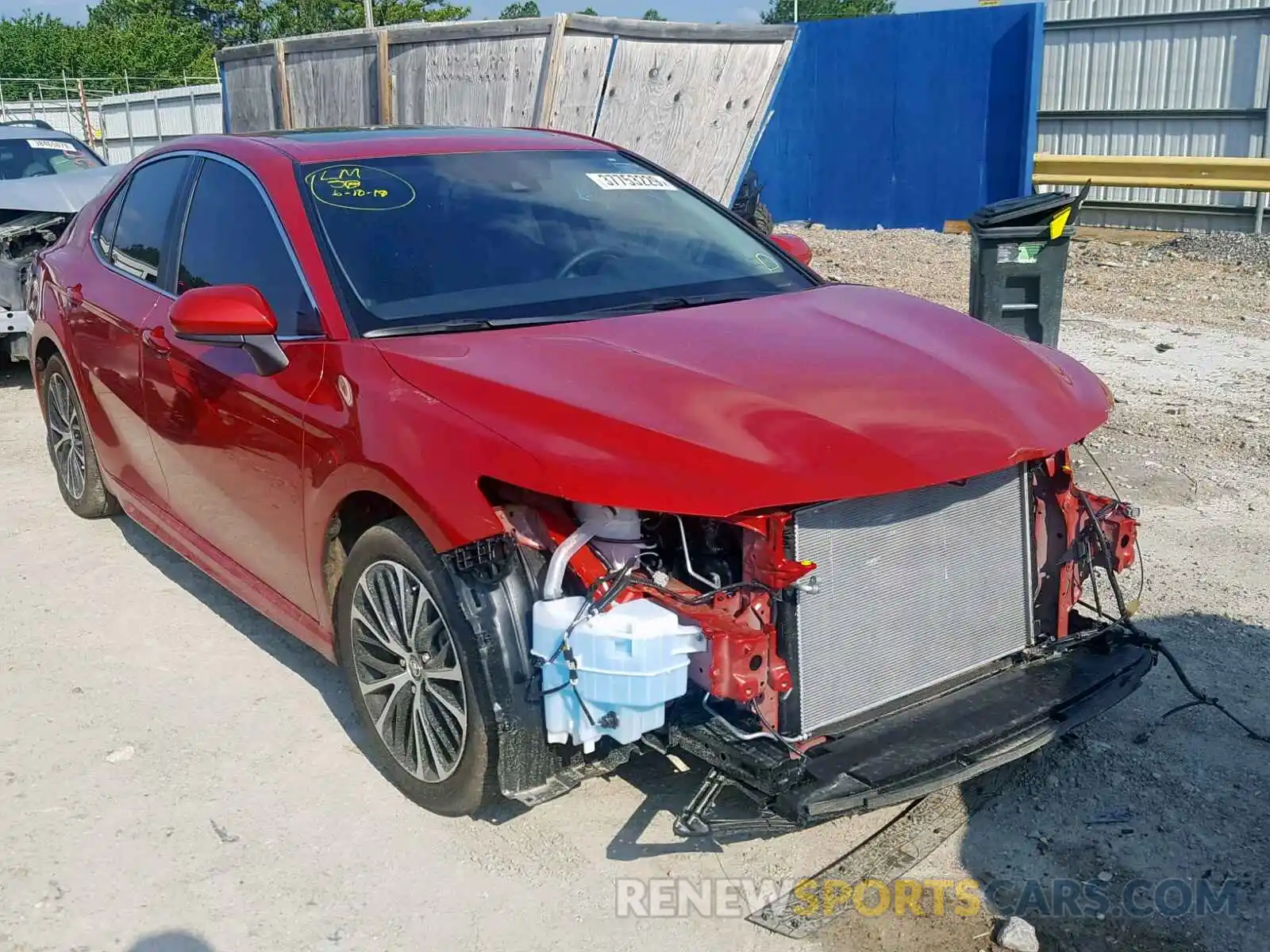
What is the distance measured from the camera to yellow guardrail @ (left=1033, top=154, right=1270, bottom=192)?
46.7 ft

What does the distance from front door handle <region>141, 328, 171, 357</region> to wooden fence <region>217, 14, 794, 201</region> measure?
5879 mm

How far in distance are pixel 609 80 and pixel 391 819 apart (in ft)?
27.0

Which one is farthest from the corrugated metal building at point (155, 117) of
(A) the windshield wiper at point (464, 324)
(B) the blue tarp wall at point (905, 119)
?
(A) the windshield wiper at point (464, 324)

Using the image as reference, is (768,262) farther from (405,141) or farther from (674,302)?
(405,141)

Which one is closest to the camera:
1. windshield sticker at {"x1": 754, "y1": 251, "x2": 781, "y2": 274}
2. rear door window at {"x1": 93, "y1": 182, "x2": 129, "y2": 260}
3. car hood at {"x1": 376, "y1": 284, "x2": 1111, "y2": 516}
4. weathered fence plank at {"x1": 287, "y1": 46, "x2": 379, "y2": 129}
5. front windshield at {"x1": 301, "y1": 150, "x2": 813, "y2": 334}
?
car hood at {"x1": 376, "y1": 284, "x2": 1111, "y2": 516}

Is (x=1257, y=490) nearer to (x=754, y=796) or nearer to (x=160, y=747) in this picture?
(x=754, y=796)

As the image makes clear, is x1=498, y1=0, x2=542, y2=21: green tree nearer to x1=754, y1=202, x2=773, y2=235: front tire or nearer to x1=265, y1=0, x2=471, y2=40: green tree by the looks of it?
x1=265, y1=0, x2=471, y2=40: green tree

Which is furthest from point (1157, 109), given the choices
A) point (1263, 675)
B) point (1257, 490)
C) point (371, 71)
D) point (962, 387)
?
point (962, 387)

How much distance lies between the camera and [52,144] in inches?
456

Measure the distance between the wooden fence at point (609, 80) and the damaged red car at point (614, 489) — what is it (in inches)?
254

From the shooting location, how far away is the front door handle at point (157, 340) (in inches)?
174

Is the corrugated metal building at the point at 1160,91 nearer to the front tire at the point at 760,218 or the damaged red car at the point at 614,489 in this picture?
the front tire at the point at 760,218

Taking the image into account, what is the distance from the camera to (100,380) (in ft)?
17.1

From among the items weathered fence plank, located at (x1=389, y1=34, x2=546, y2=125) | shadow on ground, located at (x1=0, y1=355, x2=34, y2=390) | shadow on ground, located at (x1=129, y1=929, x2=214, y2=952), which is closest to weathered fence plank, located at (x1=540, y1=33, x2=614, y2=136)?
weathered fence plank, located at (x1=389, y1=34, x2=546, y2=125)
